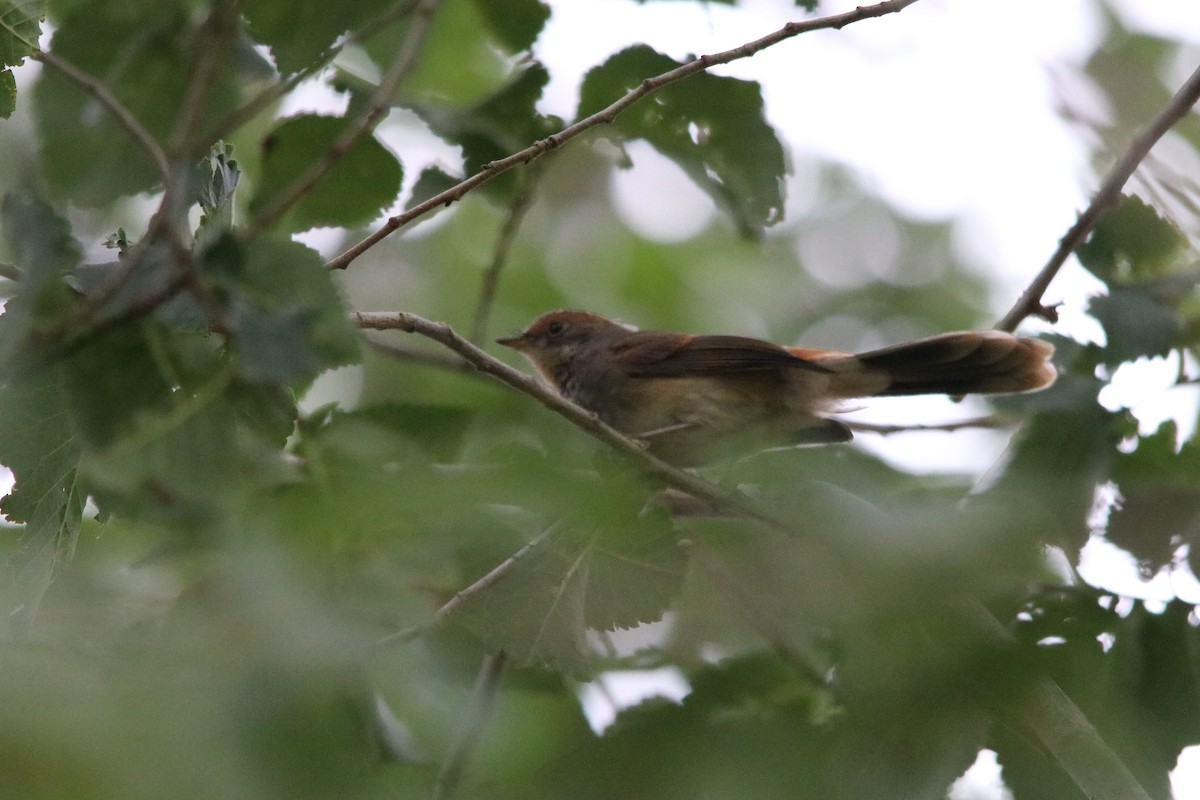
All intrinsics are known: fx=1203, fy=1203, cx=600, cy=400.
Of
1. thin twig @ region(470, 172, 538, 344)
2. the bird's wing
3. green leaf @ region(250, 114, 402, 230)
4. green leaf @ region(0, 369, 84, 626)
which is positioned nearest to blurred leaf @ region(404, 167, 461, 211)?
green leaf @ region(250, 114, 402, 230)

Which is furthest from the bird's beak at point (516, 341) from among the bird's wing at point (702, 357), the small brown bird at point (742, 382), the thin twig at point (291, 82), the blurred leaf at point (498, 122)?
the thin twig at point (291, 82)

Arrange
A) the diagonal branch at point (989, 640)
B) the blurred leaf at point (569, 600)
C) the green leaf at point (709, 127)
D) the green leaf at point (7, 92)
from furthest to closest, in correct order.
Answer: the green leaf at point (709, 127) < the green leaf at point (7, 92) < the blurred leaf at point (569, 600) < the diagonal branch at point (989, 640)

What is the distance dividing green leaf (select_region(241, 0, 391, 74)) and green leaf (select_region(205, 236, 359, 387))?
1.52 m

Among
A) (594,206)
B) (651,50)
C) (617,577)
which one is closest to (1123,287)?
(651,50)

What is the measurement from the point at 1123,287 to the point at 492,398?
9.75ft

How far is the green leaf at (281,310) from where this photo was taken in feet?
5.97

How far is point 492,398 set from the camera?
19.1 ft

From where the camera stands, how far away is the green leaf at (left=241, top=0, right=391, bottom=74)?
331 cm

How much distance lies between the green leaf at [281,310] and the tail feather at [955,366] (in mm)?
3497

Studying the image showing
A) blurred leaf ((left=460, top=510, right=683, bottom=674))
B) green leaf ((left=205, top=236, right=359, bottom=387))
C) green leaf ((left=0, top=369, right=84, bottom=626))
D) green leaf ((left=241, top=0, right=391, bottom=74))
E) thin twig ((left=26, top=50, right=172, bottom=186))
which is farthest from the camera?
green leaf ((left=241, top=0, right=391, bottom=74))

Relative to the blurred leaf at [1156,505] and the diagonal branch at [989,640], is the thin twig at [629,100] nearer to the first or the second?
the diagonal branch at [989,640]

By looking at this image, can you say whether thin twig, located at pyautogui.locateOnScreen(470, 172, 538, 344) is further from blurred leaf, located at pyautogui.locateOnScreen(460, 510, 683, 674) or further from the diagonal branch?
blurred leaf, located at pyautogui.locateOnScreen(460, 510, 683, 674)

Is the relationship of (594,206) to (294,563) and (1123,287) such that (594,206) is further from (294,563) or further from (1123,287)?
(294,563)

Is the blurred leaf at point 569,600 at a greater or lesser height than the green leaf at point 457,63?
lesser
